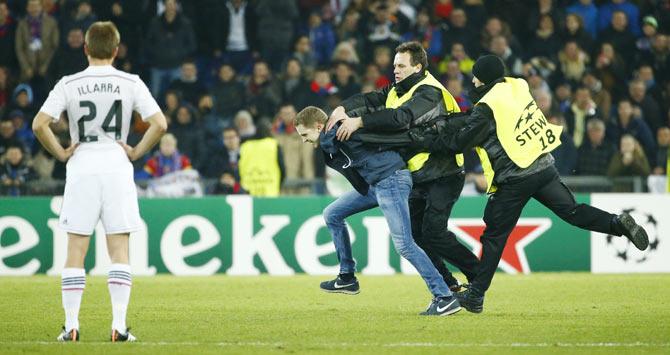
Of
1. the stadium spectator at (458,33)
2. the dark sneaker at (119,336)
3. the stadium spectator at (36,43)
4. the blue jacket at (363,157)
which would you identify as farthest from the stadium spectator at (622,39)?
the dark sneaker at (119,336)

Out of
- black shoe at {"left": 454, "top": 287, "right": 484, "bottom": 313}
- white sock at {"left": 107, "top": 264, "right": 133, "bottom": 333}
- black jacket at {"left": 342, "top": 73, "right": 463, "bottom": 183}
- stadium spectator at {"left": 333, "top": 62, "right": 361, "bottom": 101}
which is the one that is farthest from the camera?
stadium spectator at {"left": 333, "top": 62, "right": 361, "bottom": 101}

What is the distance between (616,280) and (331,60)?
7.41 meters

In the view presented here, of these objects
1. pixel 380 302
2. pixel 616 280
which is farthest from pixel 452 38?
pixel 380 302

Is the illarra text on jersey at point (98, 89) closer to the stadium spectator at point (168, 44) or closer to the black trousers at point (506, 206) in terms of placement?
the black trousers at point (506, 206)

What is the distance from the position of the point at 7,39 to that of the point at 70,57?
136 cm

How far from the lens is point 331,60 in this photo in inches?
819

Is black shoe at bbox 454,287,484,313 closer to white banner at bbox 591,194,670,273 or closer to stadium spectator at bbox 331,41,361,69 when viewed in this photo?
white banner at bbox 591,194,670,273

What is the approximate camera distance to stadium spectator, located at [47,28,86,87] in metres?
20.7

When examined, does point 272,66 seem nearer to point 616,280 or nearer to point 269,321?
point 616,280

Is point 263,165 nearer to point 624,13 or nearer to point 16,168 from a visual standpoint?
point 16,168

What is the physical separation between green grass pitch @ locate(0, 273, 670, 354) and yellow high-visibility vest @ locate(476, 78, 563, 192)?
53.3 inches

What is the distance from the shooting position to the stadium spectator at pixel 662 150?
59.9 ft

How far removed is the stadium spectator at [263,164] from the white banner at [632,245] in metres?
4.46

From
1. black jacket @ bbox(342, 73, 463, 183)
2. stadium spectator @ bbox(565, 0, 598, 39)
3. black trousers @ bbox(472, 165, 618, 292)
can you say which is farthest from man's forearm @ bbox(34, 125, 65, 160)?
stadium spectator @ bbox(565, 0, 598, 39)
